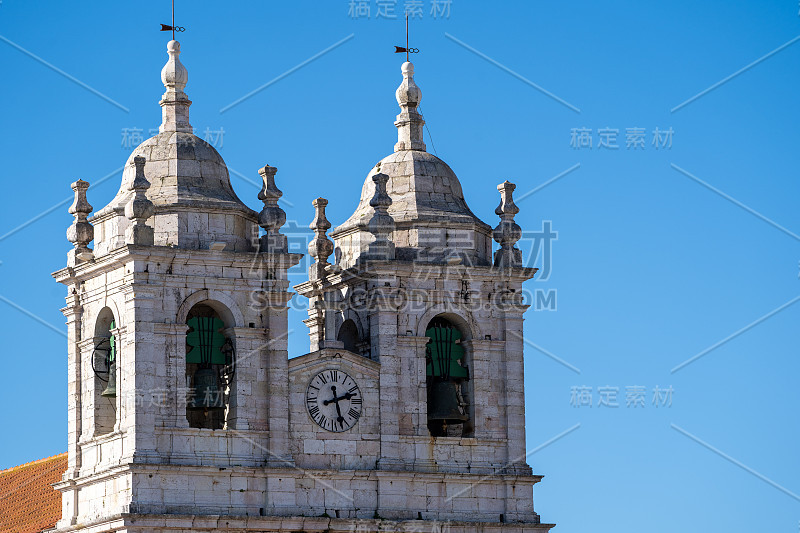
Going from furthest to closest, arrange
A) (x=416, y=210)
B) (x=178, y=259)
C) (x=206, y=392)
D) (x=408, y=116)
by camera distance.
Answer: (x=408, y=116) < (x=416, y=210) < (x=206, y=392) < (x=178, y=259)

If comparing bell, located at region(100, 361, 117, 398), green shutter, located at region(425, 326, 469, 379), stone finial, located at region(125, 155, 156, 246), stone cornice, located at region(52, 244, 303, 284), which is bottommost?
bell, located at region(100, 361, 117, 398)

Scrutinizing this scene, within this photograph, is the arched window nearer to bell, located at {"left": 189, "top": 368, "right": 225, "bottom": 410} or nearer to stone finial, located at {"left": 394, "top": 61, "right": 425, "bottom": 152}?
stone finial, located at {"left": 394, "top": 61, "right": 425, "bottom": 152}

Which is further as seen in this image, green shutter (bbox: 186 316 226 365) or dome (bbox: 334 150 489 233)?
dome (bbox: 334 150 489 233)

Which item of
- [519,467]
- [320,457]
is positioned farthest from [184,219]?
[519,467]

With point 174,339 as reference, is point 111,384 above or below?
below

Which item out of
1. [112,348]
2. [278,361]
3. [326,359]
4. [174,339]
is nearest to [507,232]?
[326,359]

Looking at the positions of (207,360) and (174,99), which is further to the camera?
(174,99)

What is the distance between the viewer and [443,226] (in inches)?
2413

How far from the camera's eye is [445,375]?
6094cm

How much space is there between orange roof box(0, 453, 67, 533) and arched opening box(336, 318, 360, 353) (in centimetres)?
815

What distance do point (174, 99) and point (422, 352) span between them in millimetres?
8369

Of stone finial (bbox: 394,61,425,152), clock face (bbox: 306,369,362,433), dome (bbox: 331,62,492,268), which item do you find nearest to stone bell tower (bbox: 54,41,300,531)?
clock face (bbox: 306,369,362,433)

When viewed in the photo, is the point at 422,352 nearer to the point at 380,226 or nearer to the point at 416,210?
the point at 380,226

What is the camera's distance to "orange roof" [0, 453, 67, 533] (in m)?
63.2
